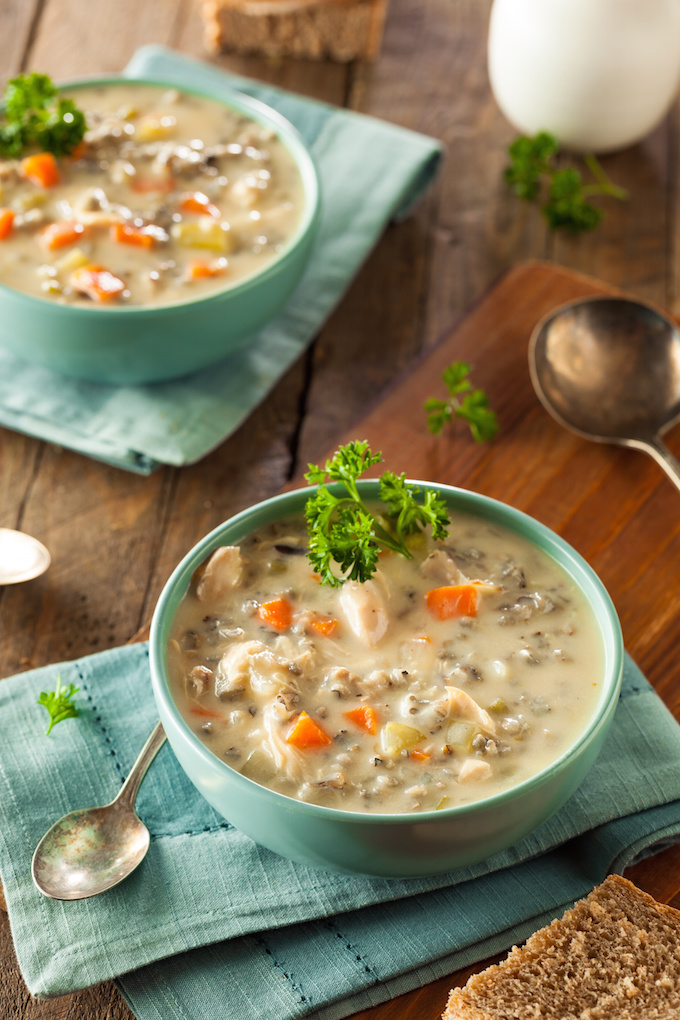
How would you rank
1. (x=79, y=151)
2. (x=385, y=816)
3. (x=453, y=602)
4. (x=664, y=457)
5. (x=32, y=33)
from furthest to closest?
(x=32, y=33), (x=79, y=151), (x=664, y=457), (x=453, y=602), (x=385, y=816)

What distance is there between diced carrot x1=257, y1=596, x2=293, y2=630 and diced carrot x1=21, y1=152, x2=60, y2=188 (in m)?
1.50

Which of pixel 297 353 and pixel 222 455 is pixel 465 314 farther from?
pixel 222 455

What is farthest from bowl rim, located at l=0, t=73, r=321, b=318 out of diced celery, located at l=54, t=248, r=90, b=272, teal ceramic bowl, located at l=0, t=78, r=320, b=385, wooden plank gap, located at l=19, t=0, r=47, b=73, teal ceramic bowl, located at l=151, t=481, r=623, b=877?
teal ceramic bowl, located at l=151, t=481, r=623, b=877

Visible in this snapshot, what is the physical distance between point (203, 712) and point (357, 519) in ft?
1.40

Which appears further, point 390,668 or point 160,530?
point 160,530

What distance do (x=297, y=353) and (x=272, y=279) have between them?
1.08 feet

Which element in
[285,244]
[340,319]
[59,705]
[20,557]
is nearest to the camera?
[59,705]

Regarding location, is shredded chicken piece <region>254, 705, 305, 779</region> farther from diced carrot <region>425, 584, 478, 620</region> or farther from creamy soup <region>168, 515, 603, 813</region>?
diced carrot <region>425, 584, 478, 620</region>

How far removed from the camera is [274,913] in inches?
68.7

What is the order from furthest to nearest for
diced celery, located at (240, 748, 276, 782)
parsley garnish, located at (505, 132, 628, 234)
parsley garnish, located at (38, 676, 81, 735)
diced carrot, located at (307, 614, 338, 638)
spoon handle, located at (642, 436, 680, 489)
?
parsley garnish, located at (505, 132, 628, 234), spoon handle, located at (642, 436, 680, 489), parsley garnish, located at (38, 676, 81, 735), diced carrot, located at (307, 614, 338, 638), diced celery, located at (240, 748, 276, 782)

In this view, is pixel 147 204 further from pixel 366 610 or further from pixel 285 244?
pixel 366 610

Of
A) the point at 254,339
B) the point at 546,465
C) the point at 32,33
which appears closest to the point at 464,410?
the point at 546,465

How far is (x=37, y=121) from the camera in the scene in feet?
9.18

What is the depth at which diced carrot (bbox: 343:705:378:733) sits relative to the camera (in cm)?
171
